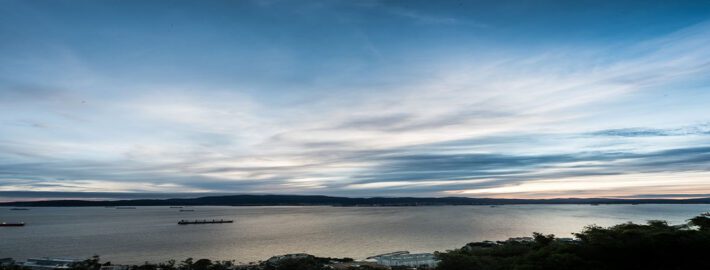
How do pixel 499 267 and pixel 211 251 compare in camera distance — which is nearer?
pixel 499 267

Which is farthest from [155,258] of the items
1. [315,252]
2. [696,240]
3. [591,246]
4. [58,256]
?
[696,240]

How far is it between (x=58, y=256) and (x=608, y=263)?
69622mm

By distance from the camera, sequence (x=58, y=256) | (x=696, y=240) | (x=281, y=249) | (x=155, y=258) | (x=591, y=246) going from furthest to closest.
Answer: (x=281, y=249), (x=58, y=256), (x=155, y=258), (x=591, y=246), (x=696, y=240)

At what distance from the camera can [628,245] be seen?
82.3 feet

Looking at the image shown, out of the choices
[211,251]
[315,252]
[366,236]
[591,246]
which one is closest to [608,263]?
[591,246]

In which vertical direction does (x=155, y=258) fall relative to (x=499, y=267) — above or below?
below

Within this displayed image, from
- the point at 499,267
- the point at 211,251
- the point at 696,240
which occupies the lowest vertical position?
the point at 211,251

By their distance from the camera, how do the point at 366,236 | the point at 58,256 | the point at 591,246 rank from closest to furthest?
the point at 591,246
the point at 58,256
the point at 366,236

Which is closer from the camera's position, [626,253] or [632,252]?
[632,252]

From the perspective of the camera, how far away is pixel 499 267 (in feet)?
90.4

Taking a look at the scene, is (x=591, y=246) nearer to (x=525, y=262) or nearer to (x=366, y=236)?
(x=525, y=262)

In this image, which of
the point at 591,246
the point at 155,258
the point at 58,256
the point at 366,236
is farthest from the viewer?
the point at 366,236

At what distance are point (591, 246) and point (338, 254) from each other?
42.0 metres

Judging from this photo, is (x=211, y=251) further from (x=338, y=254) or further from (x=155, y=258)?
(x=338, y=254)
